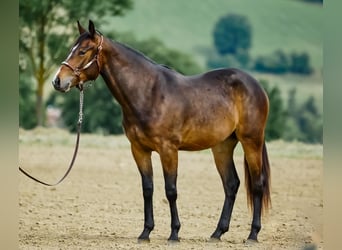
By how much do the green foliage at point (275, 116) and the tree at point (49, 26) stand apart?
1.23m

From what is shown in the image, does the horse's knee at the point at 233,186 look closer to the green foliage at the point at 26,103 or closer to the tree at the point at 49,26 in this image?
the tree at the point at 49,26

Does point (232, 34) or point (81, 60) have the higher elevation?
point (232, 34)

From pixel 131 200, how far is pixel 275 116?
1.23m

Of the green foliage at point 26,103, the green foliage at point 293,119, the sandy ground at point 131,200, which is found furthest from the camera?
the green foliage at point 26,103

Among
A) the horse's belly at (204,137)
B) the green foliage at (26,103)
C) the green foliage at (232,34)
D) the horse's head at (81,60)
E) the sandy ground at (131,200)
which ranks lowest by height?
the sandy ground at (131,200)

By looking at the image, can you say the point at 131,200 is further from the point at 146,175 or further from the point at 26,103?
the point at 26,103

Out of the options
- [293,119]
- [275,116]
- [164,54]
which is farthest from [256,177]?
[164,54]

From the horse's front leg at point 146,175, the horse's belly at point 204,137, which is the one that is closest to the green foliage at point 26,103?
the horse's front leg at point 146,175

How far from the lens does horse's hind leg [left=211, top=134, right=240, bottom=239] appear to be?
582cm

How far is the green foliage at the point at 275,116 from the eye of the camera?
23.0 feet

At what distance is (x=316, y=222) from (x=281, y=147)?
885 millimetres

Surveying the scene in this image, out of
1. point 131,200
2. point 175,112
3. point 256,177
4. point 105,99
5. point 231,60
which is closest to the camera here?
point 175,112

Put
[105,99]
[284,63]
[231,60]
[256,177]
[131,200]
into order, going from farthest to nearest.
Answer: [231,60], [284,63], [105,99], [131,200], [256,177]

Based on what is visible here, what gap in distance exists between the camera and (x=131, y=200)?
6.65 meters
